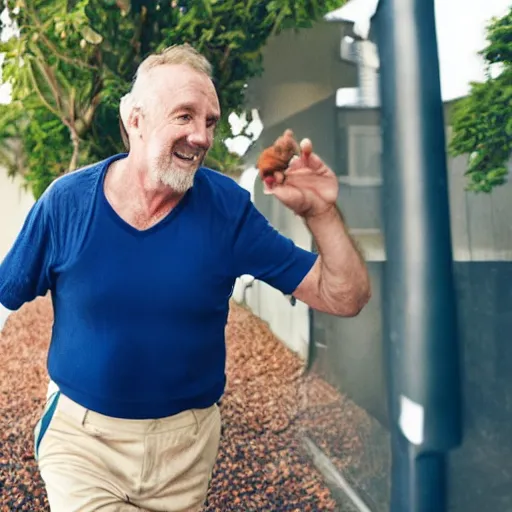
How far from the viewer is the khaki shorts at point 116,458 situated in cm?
184

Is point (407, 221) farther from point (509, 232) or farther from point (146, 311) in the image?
point (146, 311)

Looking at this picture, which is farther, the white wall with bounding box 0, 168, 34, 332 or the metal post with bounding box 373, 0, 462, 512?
the white wall with bounding box 0, 168, 34, 332

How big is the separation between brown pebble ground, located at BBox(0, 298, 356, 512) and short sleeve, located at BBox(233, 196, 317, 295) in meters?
1.32

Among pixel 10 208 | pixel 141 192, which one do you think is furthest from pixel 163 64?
pixel 10 208

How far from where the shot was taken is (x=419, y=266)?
2377mm

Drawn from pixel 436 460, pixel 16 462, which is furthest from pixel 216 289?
pixel 16 462

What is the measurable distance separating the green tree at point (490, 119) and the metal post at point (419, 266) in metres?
0.08

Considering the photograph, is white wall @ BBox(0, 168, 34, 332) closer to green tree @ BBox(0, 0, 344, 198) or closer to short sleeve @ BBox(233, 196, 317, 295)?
green tree @ BBox(0, 0, 344, 198)

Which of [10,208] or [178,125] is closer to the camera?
[178,125]

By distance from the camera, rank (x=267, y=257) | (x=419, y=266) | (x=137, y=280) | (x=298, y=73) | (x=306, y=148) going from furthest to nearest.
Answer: (x=298, y=73) < (x=419, y=266) < (x=267, y=257) < (x=137, y=280) < (x=306, y=148)

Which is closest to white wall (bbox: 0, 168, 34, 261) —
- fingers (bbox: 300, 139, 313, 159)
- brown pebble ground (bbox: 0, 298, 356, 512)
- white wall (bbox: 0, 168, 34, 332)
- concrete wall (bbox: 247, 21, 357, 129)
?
white wall (bbox: 0, 168, 34, 332)

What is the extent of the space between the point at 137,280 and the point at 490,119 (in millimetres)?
1213

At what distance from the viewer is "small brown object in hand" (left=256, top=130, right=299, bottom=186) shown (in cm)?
170

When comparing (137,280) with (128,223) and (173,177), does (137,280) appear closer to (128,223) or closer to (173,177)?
(128,223)
